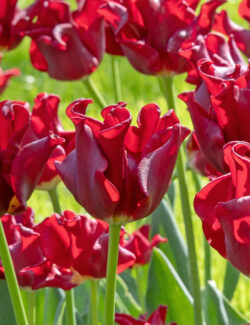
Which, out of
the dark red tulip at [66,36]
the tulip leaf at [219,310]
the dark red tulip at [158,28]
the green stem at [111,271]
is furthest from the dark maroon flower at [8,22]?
the green stem at [111,271]

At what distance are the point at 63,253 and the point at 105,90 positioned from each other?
Answer: 2.72 meters

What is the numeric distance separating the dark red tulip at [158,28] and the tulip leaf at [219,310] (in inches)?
10.6

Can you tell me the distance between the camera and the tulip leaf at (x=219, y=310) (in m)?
1.04

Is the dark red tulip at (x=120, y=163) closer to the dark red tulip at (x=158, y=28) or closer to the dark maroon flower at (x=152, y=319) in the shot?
the dark maroon flower at (x=152, y=319)

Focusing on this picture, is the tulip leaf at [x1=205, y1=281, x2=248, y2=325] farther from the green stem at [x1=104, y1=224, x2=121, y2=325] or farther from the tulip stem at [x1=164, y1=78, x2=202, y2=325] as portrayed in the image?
the green stem at [x1=104, y1=224, x2=121, y2=325]

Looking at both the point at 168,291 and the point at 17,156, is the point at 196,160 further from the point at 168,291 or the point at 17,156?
the point at 17,156

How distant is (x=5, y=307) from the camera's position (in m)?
0.91

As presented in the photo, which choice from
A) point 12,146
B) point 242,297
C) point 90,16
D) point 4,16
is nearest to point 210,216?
point 12,146

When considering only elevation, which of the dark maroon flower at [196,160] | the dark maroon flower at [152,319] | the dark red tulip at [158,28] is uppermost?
the dark red tulip at [158,28]

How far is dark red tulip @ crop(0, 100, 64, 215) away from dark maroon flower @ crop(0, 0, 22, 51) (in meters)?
0.45

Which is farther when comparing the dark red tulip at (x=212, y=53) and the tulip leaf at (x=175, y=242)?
the tulip leaf at (x=175, y=242)

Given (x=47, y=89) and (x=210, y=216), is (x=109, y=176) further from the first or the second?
(x=47, y=89)

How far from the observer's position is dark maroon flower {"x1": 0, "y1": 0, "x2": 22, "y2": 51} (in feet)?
3.84

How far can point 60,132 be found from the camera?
921 millimetres
